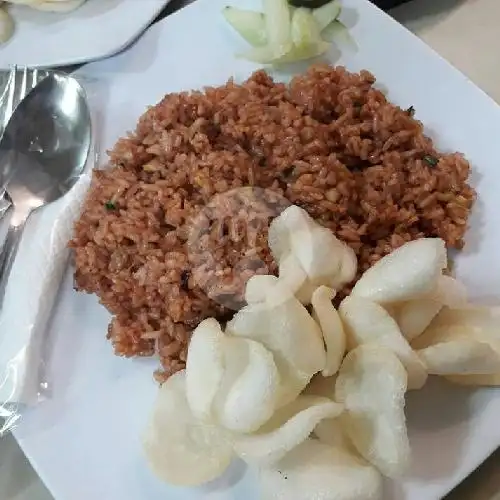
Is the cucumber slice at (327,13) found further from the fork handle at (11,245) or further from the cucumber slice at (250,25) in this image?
the fork handle at (11,245)

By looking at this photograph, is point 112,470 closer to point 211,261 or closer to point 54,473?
point 54,473

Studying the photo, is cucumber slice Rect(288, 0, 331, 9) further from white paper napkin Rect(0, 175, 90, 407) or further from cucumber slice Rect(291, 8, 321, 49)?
white paper napkin Rect(0, 175, 90, 407)

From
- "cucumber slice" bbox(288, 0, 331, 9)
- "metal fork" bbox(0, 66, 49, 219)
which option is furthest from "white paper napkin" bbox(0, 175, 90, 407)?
"cucumber slice" bbox(288, 0, 331, 9)

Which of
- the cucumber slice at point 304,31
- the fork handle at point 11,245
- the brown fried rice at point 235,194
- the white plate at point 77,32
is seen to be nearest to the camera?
the brown fried rice at point 235,194

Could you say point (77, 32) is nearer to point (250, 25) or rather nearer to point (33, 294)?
point (250, 25)

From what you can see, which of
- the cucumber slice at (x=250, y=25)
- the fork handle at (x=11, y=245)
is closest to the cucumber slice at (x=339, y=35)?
the cucumber slice at (x=250, y=25)

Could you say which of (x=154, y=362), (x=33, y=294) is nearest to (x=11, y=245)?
(x=33, y=294)

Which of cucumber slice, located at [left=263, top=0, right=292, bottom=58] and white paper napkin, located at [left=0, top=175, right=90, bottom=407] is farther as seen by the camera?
cucumber slice, located at [left=263, top=0, right=292, bottom=58]
